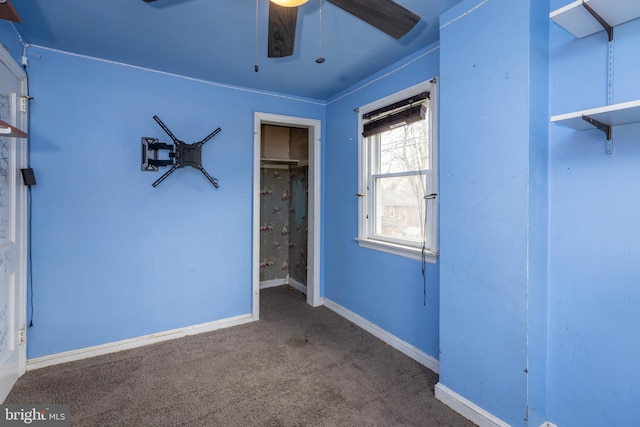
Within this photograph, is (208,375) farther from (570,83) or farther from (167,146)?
(570,83)

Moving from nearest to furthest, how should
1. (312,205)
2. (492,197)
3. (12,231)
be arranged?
(492,197) → (12,231) → (312,205)

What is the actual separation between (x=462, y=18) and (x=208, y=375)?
2.80 meters

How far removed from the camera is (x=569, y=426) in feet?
5.07

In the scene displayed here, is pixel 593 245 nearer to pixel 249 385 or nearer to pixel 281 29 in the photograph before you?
pixel 281 29

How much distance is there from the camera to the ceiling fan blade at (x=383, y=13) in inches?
53.8

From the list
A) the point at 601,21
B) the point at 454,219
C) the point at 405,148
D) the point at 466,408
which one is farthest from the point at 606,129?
the point at 466,408

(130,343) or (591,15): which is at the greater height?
(591,15)

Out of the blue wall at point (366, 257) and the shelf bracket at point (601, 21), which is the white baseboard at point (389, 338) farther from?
the shelf bracket at point (601, 21)

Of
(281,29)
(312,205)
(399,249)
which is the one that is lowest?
(399,249)

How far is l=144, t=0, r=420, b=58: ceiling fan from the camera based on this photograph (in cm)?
136

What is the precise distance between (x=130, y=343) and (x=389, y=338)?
2169mm

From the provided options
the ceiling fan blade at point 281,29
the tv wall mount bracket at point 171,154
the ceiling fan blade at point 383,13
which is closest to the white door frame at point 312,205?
the tv wall mount bracket at point 171,154

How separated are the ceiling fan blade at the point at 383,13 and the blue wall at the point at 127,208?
1.88m

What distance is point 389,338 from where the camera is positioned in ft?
8.78
